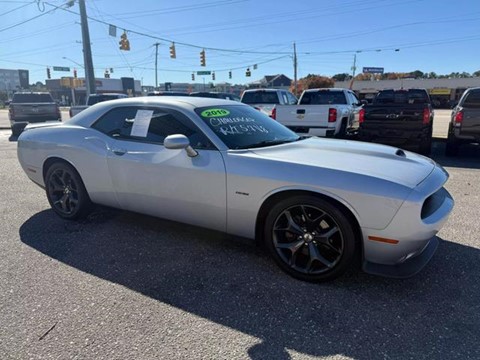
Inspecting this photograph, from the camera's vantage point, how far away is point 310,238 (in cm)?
296

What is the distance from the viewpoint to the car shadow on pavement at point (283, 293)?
7.52 ft

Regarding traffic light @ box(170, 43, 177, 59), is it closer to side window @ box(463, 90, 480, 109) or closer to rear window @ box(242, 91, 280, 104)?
rear window @ box(242, 91, 280, 104)

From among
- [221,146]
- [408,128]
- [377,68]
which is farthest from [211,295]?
[377,68]

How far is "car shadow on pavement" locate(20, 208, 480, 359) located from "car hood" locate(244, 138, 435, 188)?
2.93ft

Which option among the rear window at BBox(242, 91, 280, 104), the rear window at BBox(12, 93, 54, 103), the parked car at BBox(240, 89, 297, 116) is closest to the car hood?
the parked car at BBox(240, 89, 297, 116)

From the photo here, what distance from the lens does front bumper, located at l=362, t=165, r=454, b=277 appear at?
2.60 meters

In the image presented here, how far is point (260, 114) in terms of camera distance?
4.30 meters

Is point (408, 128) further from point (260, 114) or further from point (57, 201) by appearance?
point (57, 201)

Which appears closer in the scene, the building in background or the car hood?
the car hood

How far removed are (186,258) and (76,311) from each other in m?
1.08

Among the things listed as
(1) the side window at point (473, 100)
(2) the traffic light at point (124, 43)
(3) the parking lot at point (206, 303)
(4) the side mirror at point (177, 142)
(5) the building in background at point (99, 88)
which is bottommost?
(3) the parking lot at point (206, 303)

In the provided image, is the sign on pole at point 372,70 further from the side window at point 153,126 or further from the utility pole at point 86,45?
the side window at point 153,126

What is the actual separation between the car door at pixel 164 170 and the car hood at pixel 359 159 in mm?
515

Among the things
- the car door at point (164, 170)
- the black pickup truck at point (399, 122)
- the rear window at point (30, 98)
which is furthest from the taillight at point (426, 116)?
the rear window at point (30, 98)
